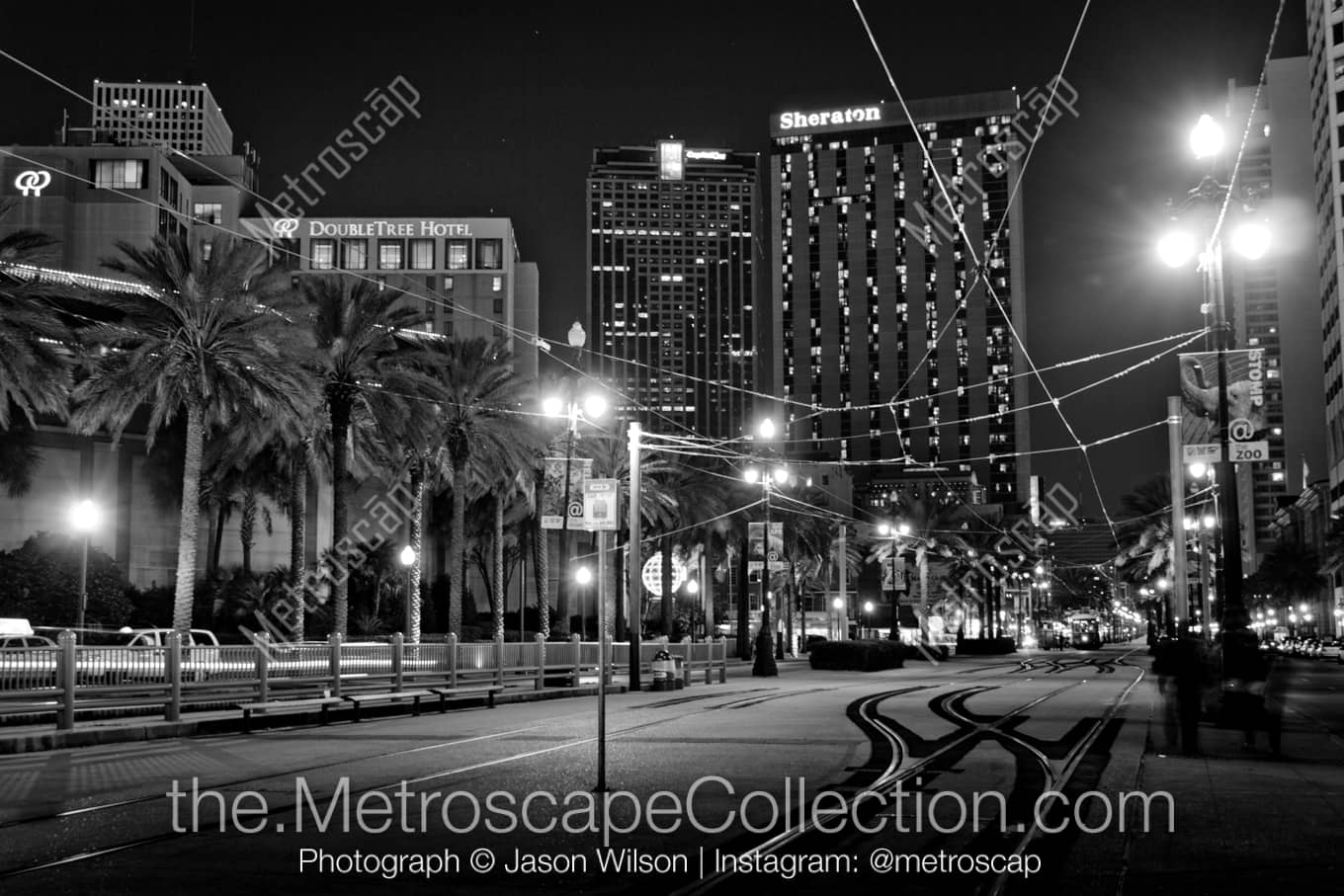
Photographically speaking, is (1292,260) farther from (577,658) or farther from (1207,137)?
(1207,137)

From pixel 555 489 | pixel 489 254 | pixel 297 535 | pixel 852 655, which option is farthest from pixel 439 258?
pixel 852 655

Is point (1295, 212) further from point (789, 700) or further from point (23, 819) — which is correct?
point (23, 819)

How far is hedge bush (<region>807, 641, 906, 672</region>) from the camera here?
176 feet

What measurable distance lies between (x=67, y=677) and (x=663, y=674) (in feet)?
67.2

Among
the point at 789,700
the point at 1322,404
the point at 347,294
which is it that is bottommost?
the point at 789,700

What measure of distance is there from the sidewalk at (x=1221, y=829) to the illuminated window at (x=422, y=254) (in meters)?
128

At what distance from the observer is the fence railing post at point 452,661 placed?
32.5m

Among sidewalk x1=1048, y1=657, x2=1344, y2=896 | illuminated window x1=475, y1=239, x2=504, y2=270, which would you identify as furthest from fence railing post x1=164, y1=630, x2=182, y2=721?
illuminated window x1=475, y1=239, x2=504, y2=270

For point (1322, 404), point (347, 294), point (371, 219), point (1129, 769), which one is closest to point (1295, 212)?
point (1322, 404)

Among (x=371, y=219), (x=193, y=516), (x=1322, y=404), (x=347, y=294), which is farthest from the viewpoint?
(x=1322, y=404)

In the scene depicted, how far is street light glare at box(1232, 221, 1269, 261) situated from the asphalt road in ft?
26.7

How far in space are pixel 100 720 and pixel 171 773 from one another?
29.6ft

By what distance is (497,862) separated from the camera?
387 inches

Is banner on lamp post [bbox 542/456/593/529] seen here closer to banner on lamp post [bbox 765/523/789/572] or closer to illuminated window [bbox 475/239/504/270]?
banner on lamp post [bbox 765/523/789/572]
